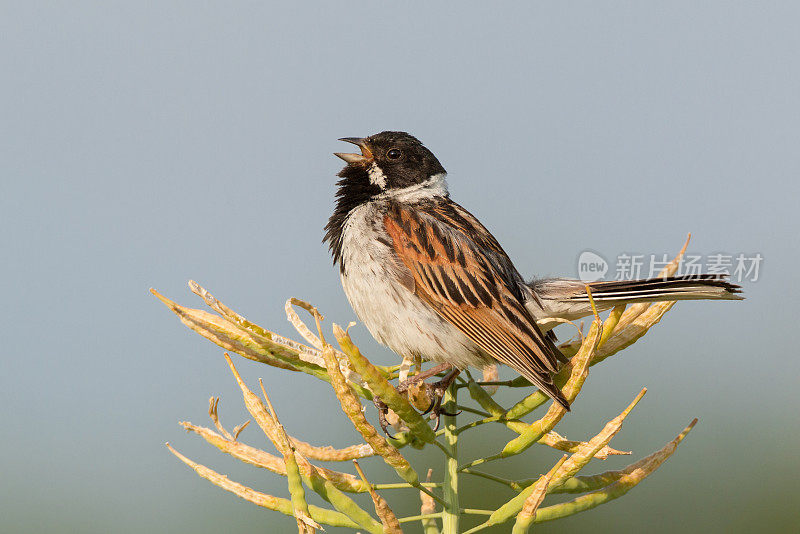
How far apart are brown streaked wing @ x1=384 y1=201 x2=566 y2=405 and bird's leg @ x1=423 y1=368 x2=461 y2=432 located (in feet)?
A: 0.90

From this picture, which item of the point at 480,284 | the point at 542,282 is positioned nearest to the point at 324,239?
the point at 480,284

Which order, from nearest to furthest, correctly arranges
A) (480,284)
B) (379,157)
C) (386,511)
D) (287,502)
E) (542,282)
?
(386,511) < (287,502) < (480,284) < (542,282) < (379,157)

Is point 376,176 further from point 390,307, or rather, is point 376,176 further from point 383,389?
point 383,389

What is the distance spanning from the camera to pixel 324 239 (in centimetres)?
454

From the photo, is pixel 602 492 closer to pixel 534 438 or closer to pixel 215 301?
pixel 534 438

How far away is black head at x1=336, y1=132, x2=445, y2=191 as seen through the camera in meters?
4.75

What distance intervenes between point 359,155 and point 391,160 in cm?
21

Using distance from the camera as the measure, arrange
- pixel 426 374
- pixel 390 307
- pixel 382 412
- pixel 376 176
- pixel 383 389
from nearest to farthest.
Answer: pixel 383 389
pixel 382 412
pixel 426 374
pixel 390 307
pixel 376 176

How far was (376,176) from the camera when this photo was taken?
15.5ft

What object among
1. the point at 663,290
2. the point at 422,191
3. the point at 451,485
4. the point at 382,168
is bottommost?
the point at 451,485

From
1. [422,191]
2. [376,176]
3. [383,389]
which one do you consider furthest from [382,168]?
[383,389]

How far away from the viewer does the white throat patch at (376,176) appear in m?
4.73

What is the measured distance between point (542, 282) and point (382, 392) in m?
2.14

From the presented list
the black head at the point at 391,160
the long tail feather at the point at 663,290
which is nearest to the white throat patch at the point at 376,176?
the black head at the point at 391,160
